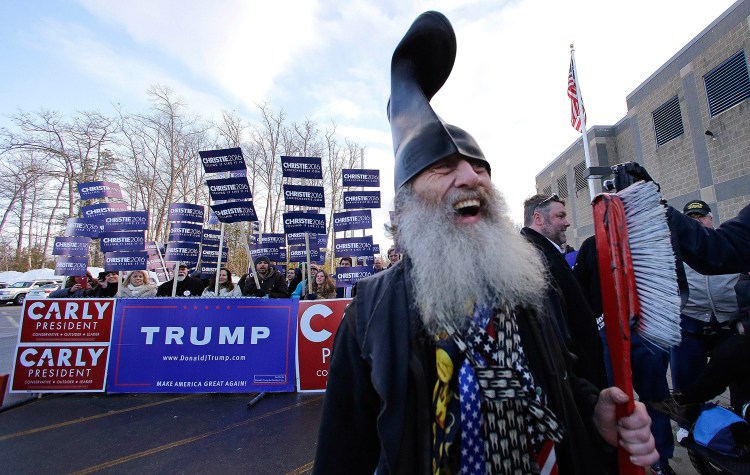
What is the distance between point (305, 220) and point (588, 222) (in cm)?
1941

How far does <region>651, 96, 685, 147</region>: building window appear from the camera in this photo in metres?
13.4

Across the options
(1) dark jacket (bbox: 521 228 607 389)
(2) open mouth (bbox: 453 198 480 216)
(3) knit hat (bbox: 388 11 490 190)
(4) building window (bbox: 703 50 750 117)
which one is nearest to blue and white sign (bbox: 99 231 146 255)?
(3) knit hat (bbox: 388 11 490 190)

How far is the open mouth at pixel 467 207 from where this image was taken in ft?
4.34

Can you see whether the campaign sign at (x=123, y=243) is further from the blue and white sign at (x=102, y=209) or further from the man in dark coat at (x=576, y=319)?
the man in dark coat at (x=576, y=319)

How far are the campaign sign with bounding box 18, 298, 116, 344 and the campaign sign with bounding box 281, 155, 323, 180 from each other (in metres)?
3.75

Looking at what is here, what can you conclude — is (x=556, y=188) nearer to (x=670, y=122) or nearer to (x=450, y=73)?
(x=670, y=122)

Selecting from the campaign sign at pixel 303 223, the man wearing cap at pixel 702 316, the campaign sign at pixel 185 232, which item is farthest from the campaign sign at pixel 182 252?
the man wearing cap at pixel 702 316

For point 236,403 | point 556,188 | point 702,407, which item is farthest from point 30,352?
point 556,188

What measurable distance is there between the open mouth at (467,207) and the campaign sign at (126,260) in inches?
277

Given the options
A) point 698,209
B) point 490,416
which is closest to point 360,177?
point 698,209

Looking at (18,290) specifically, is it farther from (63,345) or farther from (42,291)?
(63,345)

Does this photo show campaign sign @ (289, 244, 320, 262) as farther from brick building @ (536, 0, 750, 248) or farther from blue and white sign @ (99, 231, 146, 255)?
brick building @ (536, 0, 750, 248)

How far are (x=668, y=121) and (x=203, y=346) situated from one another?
1766 centimetres

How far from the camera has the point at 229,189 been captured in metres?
6.84
